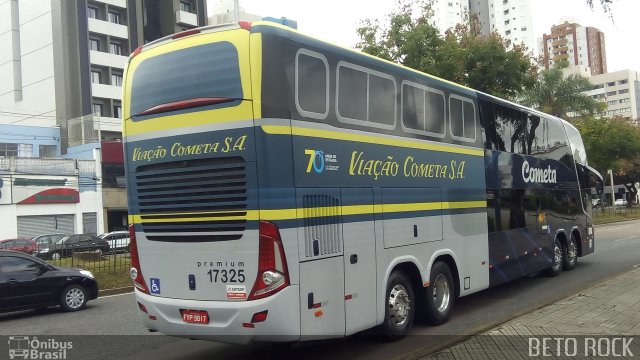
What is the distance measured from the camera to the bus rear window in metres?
5.64

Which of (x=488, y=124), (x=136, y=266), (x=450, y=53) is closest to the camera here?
(x=136, y=266)

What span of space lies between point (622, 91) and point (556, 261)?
417 feet

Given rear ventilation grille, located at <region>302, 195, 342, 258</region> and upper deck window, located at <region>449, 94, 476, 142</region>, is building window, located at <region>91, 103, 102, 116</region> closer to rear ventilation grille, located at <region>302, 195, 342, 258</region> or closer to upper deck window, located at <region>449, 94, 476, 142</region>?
upper deck window, located at <region>449, 94, 476, 142</region>

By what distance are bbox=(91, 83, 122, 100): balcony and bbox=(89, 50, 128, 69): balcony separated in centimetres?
191

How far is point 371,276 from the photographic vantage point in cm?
653

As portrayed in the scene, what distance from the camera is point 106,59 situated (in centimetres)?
4791

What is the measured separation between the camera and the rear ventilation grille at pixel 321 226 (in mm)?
5730

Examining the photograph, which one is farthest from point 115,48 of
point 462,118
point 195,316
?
point 195,316

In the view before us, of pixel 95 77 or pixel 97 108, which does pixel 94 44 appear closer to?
pixel 95 77

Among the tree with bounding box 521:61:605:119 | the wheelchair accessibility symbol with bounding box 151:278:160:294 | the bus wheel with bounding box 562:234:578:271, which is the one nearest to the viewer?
the wheelchair accessibility symbol with bounding box 151:278:160:294

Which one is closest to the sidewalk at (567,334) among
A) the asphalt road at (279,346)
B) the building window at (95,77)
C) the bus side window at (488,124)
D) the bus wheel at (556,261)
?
the asphalt road at (279,346)

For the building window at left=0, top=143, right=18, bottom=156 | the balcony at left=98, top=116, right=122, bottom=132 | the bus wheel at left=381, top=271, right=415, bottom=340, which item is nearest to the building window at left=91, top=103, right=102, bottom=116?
the balcony at left=98, top=116, right=122, bottom=132

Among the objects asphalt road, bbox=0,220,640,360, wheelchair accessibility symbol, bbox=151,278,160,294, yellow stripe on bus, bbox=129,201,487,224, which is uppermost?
yellow stripe on bus, bbox=129,201,487,224

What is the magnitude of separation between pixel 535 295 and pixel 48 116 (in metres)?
47.6
